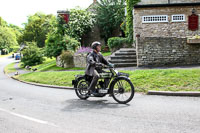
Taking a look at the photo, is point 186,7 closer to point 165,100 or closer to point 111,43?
point 111,43

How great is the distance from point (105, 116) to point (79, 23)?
85.2ft

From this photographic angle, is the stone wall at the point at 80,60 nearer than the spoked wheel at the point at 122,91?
No

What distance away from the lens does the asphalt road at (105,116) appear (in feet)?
14.4

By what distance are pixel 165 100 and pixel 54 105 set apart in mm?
3442

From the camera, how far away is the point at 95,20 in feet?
105

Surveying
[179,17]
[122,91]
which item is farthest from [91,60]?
[179,17]

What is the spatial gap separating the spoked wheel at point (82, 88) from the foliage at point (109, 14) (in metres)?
23.7

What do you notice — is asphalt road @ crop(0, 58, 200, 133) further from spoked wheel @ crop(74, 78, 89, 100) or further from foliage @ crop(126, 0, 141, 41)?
foliage @ crop(126, 0, 141, 41)

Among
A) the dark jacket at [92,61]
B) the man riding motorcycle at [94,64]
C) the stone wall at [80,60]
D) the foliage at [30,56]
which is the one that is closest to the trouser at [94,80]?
the man riding motorcycle at [94,64]

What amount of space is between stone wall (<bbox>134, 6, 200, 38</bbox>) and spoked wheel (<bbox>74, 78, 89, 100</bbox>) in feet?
46.6

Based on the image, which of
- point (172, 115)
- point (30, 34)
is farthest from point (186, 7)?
point (30, 34)

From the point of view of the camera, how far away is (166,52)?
45.8 feet

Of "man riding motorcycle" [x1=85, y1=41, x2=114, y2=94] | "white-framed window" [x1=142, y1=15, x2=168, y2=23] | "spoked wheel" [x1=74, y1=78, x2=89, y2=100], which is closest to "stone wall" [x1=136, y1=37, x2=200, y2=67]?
"white-framed window" [x1=142, y1=15, x2=168, y2=23]

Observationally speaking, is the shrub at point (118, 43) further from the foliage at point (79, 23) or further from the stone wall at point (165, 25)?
the foliage at point (79, 23)
